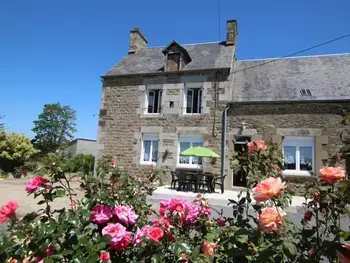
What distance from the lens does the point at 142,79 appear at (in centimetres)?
1255

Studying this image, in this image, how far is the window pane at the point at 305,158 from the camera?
1009cm

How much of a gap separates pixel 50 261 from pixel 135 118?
11237mm

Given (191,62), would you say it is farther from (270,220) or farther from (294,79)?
(270,220)

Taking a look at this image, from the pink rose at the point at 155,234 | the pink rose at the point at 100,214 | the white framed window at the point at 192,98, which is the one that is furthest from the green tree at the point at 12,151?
the pink rose at the point at 155,234

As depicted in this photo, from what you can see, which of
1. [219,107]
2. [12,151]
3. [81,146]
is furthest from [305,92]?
[81,146]

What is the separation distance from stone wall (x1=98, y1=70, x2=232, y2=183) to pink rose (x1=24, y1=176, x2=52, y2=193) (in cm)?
962

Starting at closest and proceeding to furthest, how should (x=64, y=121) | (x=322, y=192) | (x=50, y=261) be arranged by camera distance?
(x=50, y=261), (x=322, y=192), (x=64, y=121)

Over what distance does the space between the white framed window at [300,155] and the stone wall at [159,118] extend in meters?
2.91

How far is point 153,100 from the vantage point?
1260 centimetres

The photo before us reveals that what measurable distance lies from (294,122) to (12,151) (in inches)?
696

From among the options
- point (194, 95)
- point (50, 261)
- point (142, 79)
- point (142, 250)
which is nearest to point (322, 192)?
point (142, 250)

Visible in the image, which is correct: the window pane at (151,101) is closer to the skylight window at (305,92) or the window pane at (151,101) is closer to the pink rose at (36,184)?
the skylight window at (305,92)

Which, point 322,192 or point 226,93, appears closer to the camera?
point 322,192

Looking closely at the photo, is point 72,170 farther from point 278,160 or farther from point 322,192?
point 322,192
